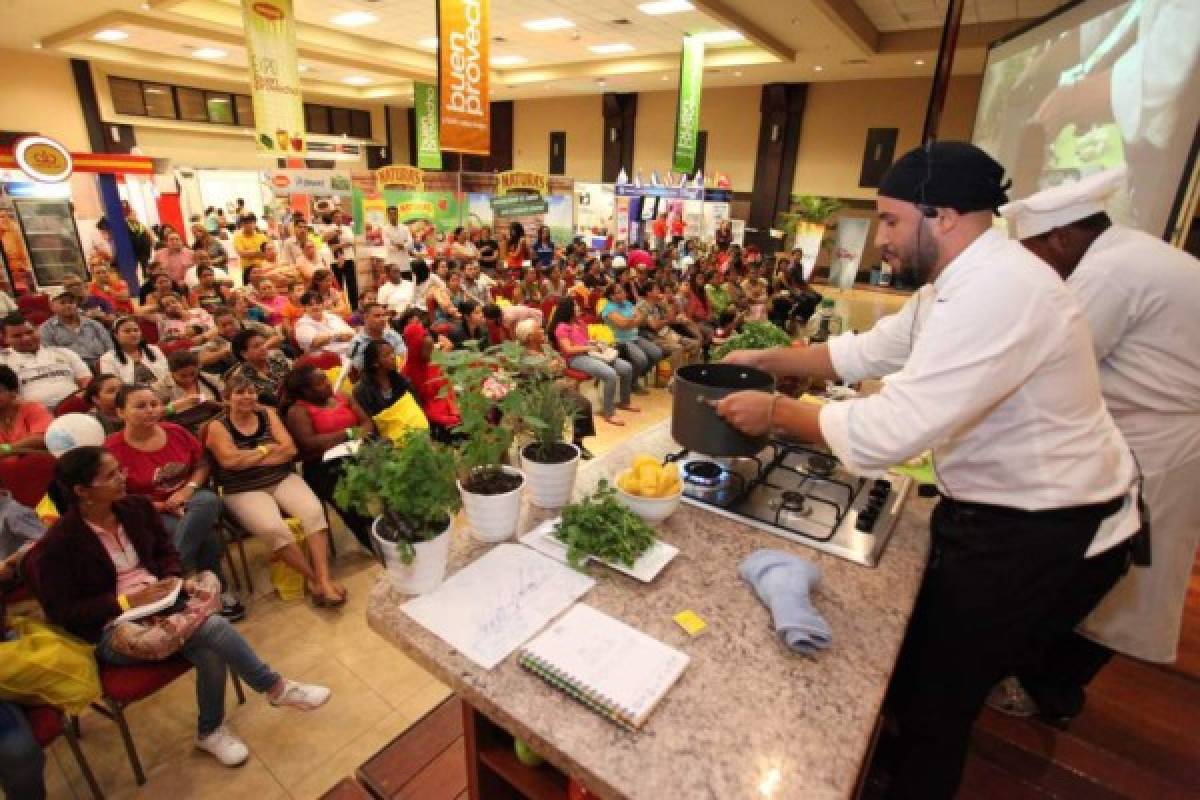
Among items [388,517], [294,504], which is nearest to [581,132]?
[294,504]

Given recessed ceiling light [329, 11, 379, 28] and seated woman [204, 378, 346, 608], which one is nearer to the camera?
seated woman [204, 378, 346, 608]

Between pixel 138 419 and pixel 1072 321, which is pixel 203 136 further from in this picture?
pixel 1072 321

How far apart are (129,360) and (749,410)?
14.5ft

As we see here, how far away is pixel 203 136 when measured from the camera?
1484cm

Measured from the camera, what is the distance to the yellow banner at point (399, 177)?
9.91 m

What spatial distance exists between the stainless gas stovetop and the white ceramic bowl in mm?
187

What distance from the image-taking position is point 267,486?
3.07m

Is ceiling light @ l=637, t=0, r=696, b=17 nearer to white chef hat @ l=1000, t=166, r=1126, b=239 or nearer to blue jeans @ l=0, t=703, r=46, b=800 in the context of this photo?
white chef hat @ l=1000, t=166, r=1126, b=239

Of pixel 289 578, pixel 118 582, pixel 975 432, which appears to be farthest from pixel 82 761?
pixel 975 432

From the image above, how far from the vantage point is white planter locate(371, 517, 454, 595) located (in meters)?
1.29

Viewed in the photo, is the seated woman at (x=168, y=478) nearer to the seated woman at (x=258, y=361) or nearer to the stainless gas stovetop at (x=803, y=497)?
the seated woman at (x=258, y=361)

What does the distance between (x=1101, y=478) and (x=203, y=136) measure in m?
18.6

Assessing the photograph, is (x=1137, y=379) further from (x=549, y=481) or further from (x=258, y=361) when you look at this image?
(x=258, y=361)

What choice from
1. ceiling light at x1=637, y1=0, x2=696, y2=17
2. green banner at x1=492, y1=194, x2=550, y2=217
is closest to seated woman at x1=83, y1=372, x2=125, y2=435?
ceiling light at x1=637, y1=0, x2=696, y2=17
